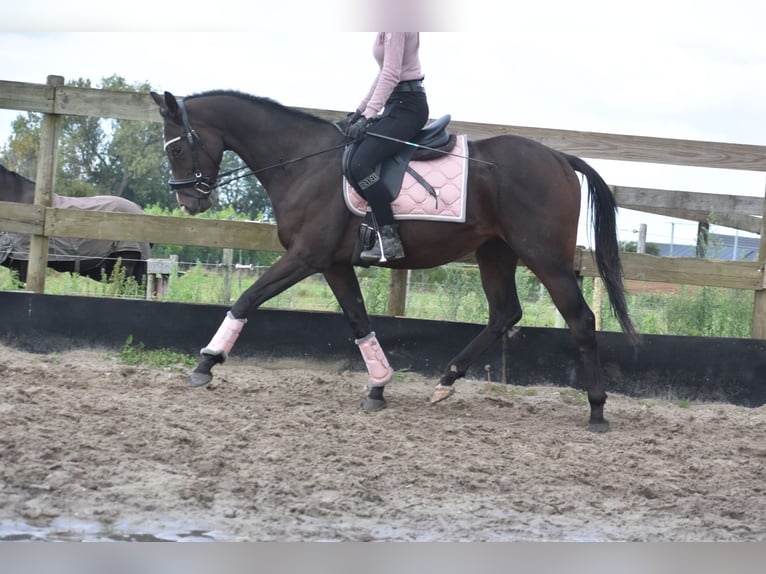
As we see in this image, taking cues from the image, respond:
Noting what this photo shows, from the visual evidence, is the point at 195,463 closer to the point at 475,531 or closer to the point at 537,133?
the point at 475,531

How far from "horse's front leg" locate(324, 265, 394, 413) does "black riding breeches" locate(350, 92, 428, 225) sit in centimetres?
52

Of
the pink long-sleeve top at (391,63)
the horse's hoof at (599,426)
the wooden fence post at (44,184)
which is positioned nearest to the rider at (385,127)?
the pink long-sleeve top at (391,63)

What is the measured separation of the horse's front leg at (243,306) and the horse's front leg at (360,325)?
308 millimetres

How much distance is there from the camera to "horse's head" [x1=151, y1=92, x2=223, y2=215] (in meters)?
5.63

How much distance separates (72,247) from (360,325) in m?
6.47

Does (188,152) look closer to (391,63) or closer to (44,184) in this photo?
(391,63)

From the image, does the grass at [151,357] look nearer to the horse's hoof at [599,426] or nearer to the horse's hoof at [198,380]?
the horse's hoof at [198,380]

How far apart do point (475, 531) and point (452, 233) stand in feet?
9.11

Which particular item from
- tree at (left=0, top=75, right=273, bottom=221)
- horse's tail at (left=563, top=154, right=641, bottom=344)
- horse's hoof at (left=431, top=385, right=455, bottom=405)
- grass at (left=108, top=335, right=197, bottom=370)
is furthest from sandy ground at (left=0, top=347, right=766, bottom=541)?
tree at (left=0, top=75, right=273, bottom=221)

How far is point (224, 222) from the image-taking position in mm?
6633

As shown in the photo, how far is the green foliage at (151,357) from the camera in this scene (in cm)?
631

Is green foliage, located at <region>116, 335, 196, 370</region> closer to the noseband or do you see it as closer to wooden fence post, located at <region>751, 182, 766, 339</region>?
the noseband

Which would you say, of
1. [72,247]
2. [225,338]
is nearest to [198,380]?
[225,338]

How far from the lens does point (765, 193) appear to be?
663 cm
